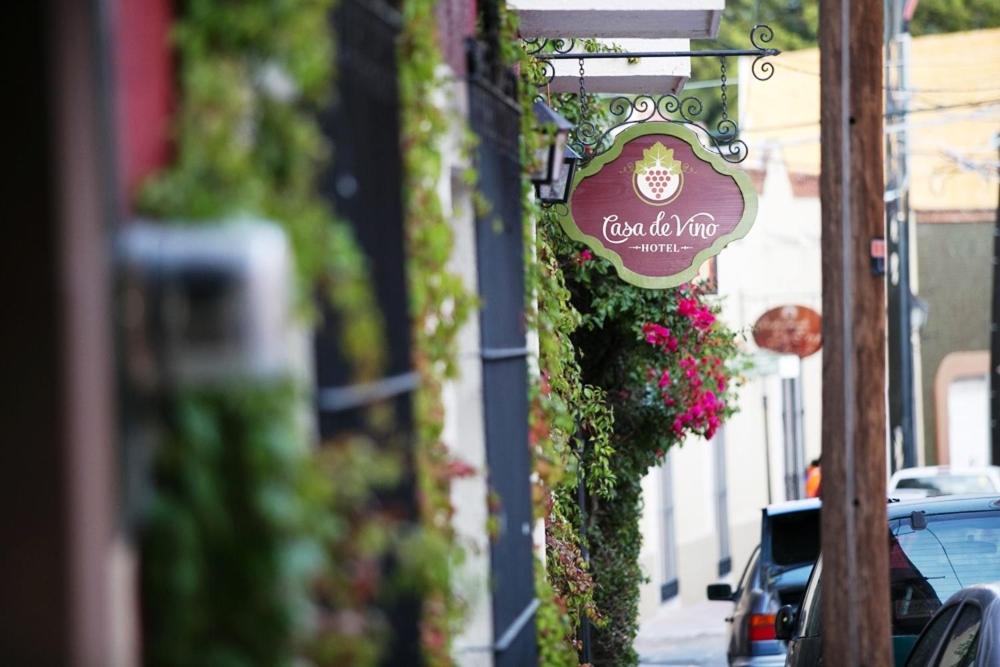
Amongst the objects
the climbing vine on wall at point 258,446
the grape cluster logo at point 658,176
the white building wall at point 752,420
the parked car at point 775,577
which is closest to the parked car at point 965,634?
the grape cluster logo at point 658,176

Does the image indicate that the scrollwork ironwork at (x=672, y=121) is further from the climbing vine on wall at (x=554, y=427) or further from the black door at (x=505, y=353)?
the black door at (x=505, y=353)

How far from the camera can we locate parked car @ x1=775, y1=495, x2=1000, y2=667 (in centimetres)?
870

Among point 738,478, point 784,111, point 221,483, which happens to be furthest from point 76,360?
point 784,111

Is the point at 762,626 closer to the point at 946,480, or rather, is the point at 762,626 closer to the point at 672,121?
the point at 672,121

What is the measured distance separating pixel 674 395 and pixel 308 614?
9.26 metres

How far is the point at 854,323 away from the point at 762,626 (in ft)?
18.2

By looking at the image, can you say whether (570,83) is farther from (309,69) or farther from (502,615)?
(309,69)

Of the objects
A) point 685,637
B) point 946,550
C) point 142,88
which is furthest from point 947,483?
point 142,88

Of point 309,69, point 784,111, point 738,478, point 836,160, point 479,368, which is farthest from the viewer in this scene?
Result: point 784,111

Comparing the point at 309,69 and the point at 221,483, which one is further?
the point at 309,69

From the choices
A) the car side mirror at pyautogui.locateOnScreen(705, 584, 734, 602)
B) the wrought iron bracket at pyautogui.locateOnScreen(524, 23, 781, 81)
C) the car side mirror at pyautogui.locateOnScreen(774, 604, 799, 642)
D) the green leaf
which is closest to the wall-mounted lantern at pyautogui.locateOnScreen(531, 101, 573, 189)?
the wrought iron bracket at pyautogui.locateOnScreen(524, 23, 781, 81)

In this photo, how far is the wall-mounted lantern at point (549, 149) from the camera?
708 centimetres

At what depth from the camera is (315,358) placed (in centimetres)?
342

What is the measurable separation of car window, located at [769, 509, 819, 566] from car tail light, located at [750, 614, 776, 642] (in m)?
0.37
